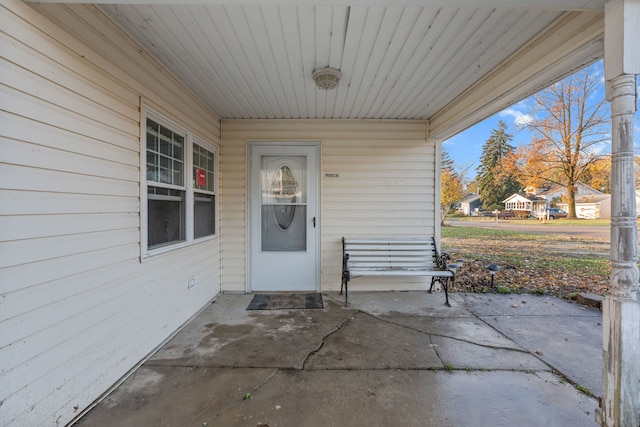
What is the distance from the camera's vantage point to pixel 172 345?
2.42 metres

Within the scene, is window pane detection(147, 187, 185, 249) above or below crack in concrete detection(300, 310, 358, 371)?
above

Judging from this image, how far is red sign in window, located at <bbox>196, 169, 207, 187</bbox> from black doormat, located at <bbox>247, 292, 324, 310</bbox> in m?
1.68

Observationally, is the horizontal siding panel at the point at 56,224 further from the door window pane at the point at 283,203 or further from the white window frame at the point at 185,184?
the door window pane at the point at 283,203

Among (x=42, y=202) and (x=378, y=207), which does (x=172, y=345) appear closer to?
(x=42, y=202)

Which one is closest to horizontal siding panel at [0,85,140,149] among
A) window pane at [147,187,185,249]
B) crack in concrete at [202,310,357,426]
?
window pane at [147,187,185,249]

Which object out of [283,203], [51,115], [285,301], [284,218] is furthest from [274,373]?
[283,203]

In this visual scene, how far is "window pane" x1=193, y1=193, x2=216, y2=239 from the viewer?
127 inches

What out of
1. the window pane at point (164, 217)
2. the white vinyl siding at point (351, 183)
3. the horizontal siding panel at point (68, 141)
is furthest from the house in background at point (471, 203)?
the horizontal siding panel at point (68, 141)

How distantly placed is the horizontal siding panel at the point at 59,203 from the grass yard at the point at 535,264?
4386mm

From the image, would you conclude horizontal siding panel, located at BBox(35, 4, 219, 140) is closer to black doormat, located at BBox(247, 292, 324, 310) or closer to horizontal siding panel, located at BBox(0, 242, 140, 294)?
horizontal siding panel, located at BBox(0, 242, 140, 294)

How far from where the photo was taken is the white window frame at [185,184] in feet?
7.19

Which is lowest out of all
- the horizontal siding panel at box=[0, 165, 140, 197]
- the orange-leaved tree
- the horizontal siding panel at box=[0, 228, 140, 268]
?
the horizontal siding panel at box=[0, 228, 140, 268]

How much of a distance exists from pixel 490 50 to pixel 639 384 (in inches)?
95.9

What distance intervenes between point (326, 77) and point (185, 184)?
6.16ft
